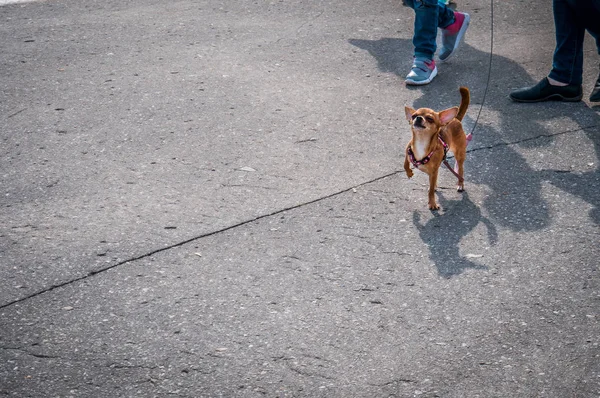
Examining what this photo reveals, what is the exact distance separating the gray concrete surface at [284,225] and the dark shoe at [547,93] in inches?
5.1

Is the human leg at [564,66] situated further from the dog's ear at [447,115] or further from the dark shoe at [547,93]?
the dog's ear at [447,115]

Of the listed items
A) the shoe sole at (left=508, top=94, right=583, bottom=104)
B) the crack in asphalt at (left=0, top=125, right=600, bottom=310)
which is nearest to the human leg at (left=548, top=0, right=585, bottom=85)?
the shoe sole at (left=508, top=94, right=583, bottom=104)

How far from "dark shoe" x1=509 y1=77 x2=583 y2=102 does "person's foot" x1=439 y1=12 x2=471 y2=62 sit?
0.88 m

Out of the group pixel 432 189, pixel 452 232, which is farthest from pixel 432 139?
pixel 452 232

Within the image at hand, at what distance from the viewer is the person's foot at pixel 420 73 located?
6020mm

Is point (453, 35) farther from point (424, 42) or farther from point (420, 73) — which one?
point (420, 73)

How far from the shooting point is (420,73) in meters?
6.04

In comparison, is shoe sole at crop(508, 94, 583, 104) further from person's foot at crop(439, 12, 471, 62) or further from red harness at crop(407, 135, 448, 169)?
red harness at crop(407, 135, 448, 169)

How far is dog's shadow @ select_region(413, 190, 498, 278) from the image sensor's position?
3982 mm

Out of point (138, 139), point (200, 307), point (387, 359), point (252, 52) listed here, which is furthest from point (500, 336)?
point (252, 52)

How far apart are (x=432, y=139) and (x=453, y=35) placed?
253cm

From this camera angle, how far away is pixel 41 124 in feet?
18.2

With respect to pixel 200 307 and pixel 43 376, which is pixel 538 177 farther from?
pixel 43 376

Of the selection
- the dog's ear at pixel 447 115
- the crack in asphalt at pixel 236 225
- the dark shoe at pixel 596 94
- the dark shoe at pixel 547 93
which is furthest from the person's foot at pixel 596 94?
the dog's ear at pixel 447 115
